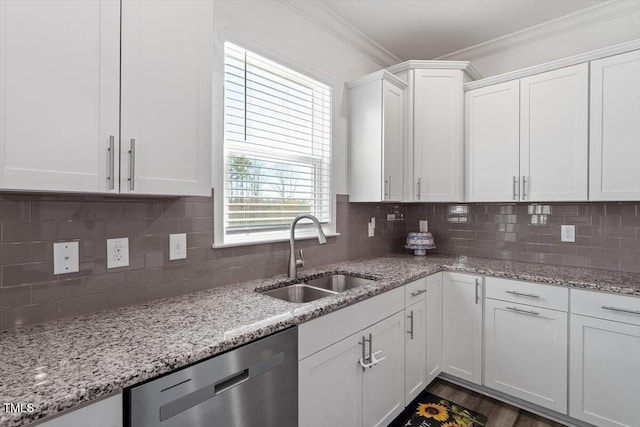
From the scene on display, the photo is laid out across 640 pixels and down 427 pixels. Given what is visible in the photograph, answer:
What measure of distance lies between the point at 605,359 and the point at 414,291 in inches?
42.2

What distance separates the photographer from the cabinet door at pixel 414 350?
2.09 meters

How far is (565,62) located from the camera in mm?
2242

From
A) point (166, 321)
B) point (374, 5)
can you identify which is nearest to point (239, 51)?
point (374, 5)

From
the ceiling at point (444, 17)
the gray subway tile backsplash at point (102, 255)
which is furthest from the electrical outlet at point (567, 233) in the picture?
the gray subway tile backsplash at point (102, 255)

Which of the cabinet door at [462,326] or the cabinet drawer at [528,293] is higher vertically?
the cabinet drawer at [528,293]

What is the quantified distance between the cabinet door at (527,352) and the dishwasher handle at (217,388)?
1655 millimetres

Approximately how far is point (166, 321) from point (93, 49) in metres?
0.98

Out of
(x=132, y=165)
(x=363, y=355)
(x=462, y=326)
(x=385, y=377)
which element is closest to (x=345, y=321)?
(x=363, y=355)

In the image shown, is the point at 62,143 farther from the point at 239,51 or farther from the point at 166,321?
the point at 239,51

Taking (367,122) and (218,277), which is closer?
(218,277)

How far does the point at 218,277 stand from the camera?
1.81 meters

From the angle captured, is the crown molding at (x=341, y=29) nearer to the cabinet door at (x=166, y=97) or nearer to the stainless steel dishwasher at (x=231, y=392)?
the cabinet door at (x=166, y=97)

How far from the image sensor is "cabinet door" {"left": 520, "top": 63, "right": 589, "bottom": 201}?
2189 millimetres

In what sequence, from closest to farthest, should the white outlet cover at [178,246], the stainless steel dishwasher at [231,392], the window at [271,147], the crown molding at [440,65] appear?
1. the stainless steel dishwasher at [231,392]
2. the white outlet cover at [178,246]
3. the window at [271,147]
4. the crown molding at [440,65]
